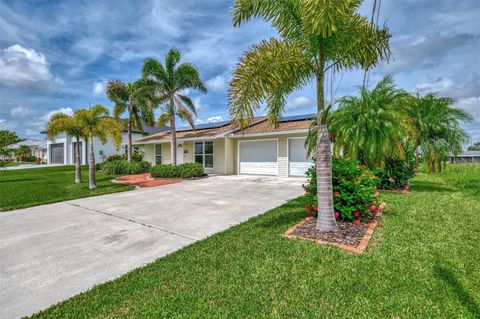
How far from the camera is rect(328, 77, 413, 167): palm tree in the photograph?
784 cm

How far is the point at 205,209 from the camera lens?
666 cm

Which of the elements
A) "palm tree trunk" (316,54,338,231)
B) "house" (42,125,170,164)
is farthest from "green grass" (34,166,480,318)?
"house" (42,125,170,164)

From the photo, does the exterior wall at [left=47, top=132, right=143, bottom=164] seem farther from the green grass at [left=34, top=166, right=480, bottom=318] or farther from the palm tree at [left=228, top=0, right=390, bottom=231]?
the green grass at [left=34, top=166, right=480, bottom=318]

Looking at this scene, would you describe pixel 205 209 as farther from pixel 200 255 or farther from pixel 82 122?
pixel 82 122

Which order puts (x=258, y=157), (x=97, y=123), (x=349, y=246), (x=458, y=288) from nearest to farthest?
(x=458, y=288) < (x=349, y=246) < (x=97, y=123) < (x=258, y=157)

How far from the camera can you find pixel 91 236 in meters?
4.60

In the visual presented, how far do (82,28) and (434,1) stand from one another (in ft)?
39.2

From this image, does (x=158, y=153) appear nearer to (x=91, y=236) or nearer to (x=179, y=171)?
(x=179, y=171)

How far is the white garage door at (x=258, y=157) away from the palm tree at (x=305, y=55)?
33.4 feet

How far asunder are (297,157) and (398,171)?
5714 mm

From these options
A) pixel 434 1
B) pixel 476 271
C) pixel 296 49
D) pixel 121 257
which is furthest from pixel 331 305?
pixel 434 1

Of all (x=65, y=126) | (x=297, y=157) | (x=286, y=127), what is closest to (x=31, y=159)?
(x=65, y=126)

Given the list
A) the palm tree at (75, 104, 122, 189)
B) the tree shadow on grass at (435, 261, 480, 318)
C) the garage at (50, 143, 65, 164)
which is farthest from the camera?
the garage at (50, 143, 65, 164)

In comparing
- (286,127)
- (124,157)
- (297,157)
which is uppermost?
(286,127)
